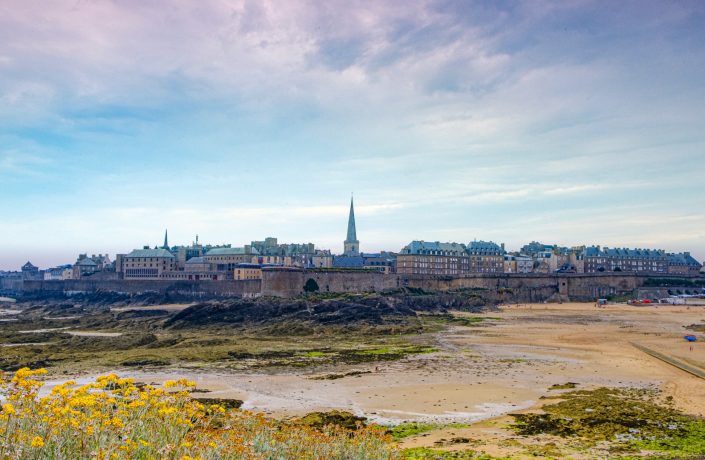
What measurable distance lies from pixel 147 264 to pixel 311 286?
6118cm

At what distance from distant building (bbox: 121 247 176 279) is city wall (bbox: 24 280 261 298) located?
13268 millimetres

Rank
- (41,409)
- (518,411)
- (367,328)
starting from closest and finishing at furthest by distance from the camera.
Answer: (41,409) < (518,411) < (367,328)

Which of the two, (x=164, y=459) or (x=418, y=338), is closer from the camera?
(x=164, y=459)

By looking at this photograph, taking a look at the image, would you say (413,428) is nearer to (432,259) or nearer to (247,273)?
(247,273)

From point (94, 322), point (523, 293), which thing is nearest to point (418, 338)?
point (94, 322)

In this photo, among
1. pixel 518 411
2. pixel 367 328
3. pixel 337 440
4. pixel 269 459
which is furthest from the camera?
pixel 367 328

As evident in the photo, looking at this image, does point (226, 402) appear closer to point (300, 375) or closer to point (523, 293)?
point (300, 375)

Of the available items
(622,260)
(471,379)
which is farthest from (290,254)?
(471,379)

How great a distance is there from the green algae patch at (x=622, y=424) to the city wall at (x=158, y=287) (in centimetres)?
7330

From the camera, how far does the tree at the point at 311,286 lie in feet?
268

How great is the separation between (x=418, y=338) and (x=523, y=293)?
5331 centimetres

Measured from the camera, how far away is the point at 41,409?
25.3 feet

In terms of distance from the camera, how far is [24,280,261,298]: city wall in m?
93.1

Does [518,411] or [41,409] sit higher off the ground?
[41,409]
